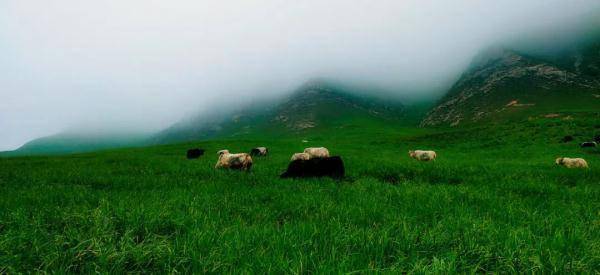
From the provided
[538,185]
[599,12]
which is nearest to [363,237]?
[538,185]

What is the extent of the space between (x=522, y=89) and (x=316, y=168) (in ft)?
570

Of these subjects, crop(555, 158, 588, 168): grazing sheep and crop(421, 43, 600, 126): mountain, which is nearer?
crop(555, 158, 588, 168): grazing sheep

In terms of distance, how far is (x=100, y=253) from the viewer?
2.59 m

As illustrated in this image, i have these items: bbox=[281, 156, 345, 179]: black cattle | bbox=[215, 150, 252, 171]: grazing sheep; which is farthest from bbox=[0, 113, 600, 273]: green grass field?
bbox=[215, 150, 252, 171]: grazing sheep

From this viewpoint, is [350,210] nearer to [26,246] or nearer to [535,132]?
[26,246]

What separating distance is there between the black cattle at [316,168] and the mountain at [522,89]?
12708 centimetres

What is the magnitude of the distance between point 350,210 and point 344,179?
5.34 m

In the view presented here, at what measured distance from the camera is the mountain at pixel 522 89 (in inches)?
4654

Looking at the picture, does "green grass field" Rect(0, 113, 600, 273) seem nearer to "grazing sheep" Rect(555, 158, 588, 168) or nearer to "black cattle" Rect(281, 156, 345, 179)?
"black cattle" Rect(281, 156, 345, 179)

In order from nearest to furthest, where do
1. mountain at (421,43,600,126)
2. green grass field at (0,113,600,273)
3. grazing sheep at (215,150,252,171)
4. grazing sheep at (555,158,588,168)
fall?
green grass field at (0,113,600,273), grazing sheep at (215,150,252,171), grazing sheep at (555,158,588,168), mountain at (421,43,600,126)

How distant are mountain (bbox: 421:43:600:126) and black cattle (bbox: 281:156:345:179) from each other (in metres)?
127

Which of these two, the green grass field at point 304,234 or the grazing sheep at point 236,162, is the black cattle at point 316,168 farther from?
the grazing sheep at point 236,162

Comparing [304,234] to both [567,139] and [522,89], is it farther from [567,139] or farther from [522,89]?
[522,89]

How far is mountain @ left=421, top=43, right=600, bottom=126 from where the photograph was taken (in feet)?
388
